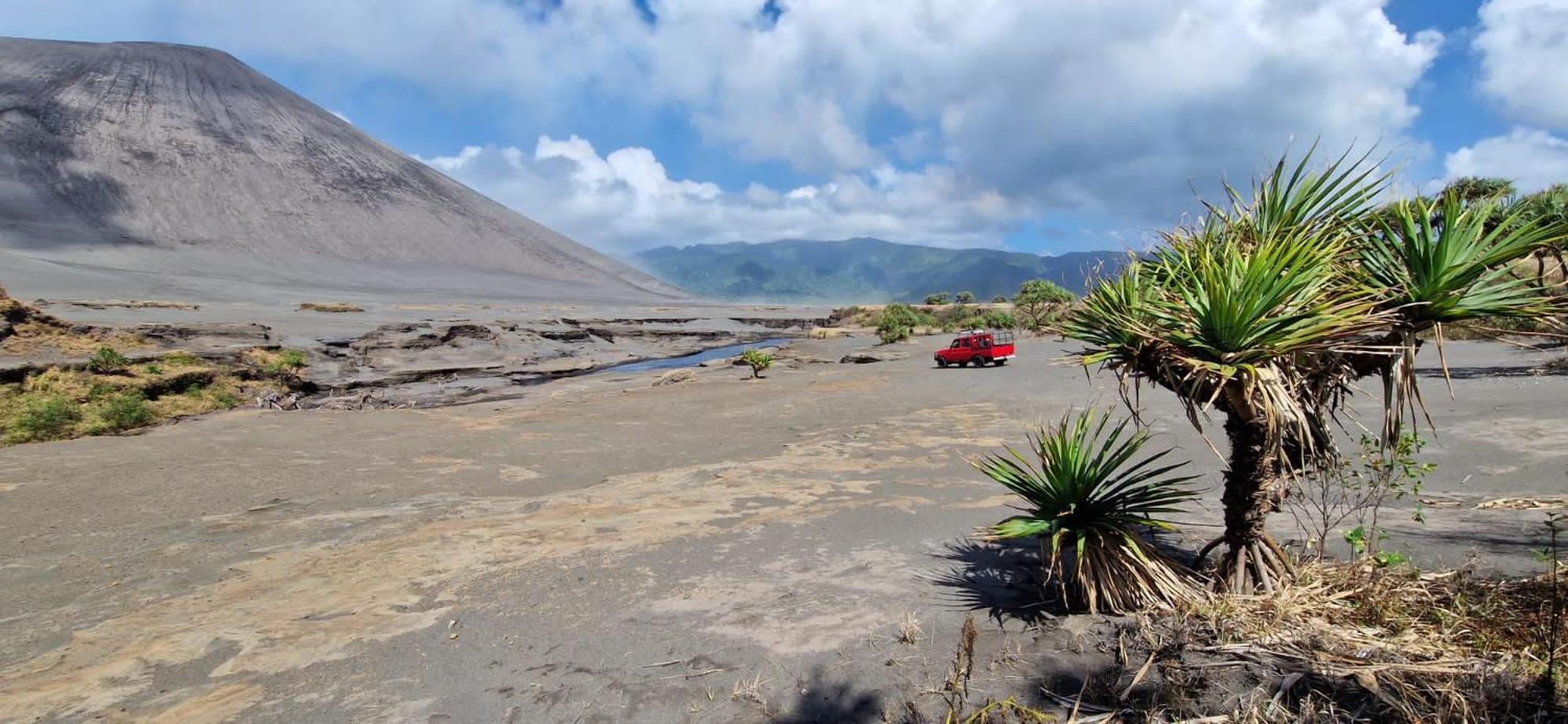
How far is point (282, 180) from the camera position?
420 feet

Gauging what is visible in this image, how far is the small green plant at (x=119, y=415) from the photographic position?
12914 millimetres

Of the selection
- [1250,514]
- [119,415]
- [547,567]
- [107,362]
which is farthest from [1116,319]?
[107,362]

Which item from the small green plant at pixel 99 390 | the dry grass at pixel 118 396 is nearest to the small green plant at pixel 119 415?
the dry grass at pixel 118 396

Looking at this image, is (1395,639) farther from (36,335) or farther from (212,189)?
(212,189)

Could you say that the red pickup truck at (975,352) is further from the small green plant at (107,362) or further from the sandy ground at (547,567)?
the small green plant at (107,362)

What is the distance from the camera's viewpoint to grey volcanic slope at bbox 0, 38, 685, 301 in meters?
97.3

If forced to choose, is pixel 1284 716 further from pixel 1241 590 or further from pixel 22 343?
pixel 22 343

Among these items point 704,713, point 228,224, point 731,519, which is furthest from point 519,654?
point 228,224

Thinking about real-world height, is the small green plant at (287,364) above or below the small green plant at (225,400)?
above

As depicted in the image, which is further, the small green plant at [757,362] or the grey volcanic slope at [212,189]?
the grey volcanic slope at [212,189]

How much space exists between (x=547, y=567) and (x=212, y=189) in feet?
490

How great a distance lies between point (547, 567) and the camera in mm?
6172

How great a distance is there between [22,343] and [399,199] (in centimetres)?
14939

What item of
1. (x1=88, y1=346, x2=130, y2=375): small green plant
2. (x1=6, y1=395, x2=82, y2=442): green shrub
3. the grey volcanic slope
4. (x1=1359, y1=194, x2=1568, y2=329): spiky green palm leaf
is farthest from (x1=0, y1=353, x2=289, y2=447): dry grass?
the grey volcanic slope
